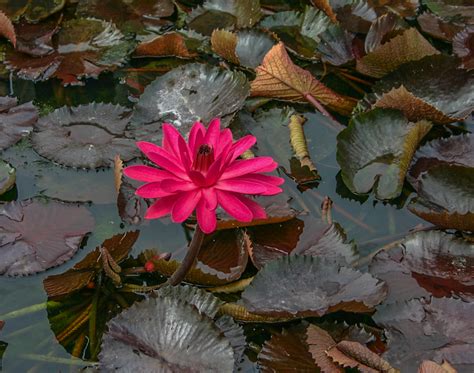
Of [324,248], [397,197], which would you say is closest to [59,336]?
[324,248]

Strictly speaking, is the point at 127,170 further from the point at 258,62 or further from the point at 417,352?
the point at 258,62

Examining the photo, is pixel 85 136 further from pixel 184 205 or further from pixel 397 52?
pixel 397 52

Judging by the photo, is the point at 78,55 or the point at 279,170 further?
the point at 78,55

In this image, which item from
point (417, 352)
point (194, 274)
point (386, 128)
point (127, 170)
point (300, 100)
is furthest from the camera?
point (300, 100)

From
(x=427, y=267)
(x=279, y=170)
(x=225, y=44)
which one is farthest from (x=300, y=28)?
(x=427, y=267)

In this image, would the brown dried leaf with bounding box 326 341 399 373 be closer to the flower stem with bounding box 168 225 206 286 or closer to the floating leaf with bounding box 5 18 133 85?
the flower stem with bounding box 168 225 206 286

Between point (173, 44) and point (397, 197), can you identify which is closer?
point (397, 197)

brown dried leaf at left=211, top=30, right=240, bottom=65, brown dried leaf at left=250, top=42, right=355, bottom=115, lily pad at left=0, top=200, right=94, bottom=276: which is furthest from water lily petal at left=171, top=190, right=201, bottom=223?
brown dried leaf at left=211, top=30, right=240, bottom=65
